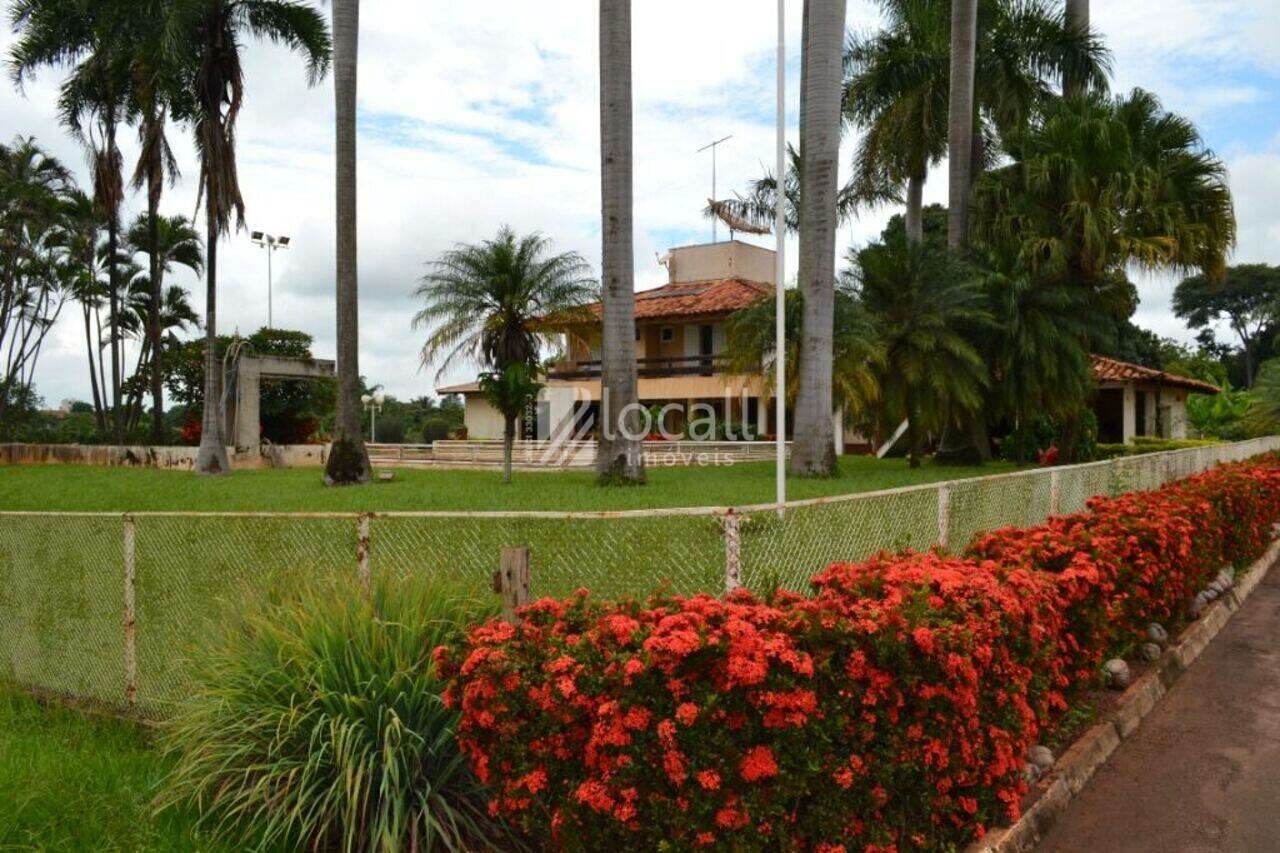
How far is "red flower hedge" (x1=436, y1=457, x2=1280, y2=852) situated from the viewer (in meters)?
3.25

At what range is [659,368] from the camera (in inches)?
1497

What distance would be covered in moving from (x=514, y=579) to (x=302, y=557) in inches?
68.5

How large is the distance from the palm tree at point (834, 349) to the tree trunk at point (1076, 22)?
848 centimetres

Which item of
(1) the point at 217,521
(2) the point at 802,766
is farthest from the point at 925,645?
(1) the point at 217,521

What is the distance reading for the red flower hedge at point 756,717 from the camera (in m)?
3.25

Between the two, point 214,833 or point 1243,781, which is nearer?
point 214,833

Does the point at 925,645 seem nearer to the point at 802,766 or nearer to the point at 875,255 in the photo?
the point at 802,766

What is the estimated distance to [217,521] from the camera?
561 centimetres

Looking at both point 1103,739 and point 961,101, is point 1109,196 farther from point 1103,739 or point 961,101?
point 1103,739

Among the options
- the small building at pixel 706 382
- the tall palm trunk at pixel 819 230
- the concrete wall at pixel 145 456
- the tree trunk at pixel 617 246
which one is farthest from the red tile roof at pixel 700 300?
the tree trunk at pixel 617 246

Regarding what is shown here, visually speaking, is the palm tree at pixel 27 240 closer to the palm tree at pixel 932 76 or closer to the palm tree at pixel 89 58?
the palm tree at pixel 89 58

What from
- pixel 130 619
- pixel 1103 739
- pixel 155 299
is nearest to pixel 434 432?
pixel 155 299

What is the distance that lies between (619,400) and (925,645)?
556 inches

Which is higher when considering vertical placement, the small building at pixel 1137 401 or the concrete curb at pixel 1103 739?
the small building at pixel 1137 401
